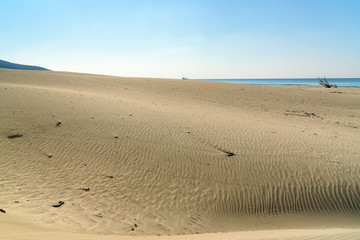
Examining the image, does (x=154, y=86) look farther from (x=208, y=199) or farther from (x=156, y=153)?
(x=208, y=199)

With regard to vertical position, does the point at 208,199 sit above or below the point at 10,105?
below

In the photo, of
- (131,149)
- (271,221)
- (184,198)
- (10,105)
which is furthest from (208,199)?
(10,105)

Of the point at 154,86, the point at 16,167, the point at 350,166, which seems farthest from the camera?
the point at 154,86

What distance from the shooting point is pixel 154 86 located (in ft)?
76.8

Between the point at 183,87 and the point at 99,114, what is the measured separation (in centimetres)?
1386

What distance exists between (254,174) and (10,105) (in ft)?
37.3

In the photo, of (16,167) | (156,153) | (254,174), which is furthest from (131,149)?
(254,174)

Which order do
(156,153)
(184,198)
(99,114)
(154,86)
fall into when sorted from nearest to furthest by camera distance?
(184,198) < (156,153) < (99,114) < (154,86)

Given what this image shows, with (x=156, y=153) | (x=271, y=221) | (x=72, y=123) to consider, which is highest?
(x=72, y=123)

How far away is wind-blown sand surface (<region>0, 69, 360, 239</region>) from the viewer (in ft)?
16.9

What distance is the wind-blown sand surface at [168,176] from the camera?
514cm

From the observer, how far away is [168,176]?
699cm

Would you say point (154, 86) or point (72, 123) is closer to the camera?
point (72, 123)

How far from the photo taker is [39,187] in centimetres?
615
